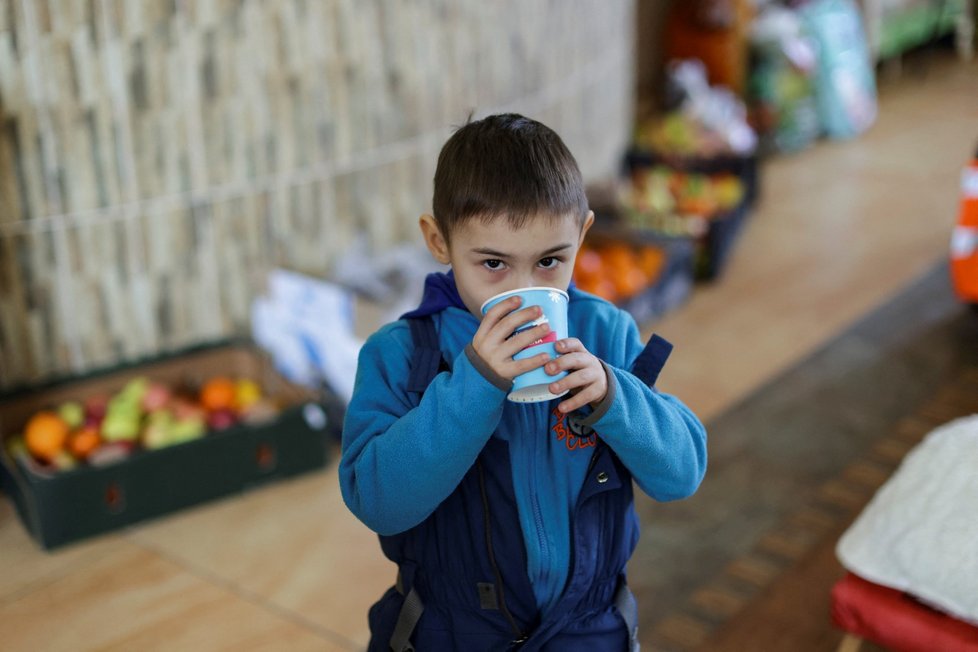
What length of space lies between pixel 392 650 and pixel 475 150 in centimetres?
65

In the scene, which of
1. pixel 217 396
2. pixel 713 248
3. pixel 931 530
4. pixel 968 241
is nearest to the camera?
pixel 931 530

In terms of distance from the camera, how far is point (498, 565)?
1326 millimetres

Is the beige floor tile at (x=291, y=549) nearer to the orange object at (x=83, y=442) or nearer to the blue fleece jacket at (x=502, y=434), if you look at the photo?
the orange object at (x=83, y=442)

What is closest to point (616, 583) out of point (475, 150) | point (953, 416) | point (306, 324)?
point (475, 150)

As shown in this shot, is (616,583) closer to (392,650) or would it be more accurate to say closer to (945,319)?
(392,650)

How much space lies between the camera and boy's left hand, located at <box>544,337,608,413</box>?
1129 mm

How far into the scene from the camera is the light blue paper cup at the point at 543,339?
1.13m

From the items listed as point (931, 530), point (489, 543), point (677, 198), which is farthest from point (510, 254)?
point (677, 198)

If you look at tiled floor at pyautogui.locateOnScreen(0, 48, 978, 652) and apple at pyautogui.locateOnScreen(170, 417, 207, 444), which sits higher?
apple at pyautogui.locateOnScreen(170, 417, 207, 444)

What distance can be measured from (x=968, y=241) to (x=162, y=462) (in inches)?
93.0

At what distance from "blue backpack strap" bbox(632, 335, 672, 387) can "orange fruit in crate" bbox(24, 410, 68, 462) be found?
5.65ft

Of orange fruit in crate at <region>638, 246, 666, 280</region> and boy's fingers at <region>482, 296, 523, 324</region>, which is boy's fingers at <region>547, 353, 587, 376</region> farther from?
orange fruit in crate at <region>638, 246, 666, 280</region>

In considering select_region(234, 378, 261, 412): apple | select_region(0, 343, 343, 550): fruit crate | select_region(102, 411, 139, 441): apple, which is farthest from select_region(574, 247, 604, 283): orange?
select_region(102, 411, 139, 441): apple

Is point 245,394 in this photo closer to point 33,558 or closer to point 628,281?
point 33,558
